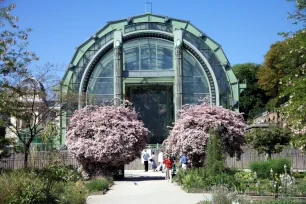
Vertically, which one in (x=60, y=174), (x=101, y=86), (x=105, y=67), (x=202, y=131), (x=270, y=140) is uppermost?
(x=105, y=67)

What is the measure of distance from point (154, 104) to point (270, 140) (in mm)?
18588

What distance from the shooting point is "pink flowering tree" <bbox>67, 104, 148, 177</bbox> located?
2464 centimetres

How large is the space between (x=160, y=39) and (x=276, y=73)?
64.5 ft

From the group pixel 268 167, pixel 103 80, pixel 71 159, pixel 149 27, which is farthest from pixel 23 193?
pixel 149 27

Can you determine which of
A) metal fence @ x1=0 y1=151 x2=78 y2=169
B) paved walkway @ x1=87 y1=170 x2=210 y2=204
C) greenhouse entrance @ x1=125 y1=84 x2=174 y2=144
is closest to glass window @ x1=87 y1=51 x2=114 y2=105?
greenhouse entrance @ x1=125 y1=84 x2=174 y2=144

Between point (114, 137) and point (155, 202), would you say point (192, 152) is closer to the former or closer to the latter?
point (114, 137)

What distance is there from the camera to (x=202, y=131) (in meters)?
25.1

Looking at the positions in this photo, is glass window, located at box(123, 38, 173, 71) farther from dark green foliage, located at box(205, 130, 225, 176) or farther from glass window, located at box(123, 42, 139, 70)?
dark green foliage, located at box(205, 130, 225, 176)

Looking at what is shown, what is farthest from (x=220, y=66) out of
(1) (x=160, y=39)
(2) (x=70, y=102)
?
(2) (x=70, y=102)

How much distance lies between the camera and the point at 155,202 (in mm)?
15766

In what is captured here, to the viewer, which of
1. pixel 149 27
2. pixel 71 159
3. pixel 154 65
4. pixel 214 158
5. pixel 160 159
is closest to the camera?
pixel 214 158

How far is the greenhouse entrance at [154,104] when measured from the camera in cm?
4806

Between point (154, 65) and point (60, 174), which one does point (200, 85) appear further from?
point (60, 174)

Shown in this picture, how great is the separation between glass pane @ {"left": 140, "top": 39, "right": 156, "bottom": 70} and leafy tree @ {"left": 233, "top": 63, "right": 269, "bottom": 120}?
30.9 m
